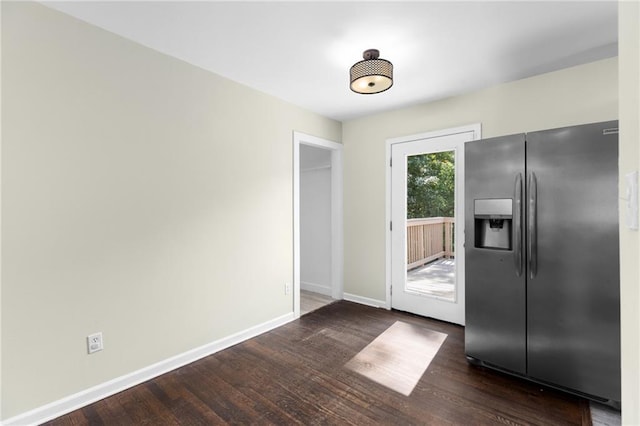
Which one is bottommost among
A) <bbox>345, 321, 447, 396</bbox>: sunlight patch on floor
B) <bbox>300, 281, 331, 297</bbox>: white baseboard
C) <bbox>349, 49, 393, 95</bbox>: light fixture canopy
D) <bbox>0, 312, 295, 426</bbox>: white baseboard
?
<bbox>345, 321, 447, 396</bbox>: sunlight patch on floor

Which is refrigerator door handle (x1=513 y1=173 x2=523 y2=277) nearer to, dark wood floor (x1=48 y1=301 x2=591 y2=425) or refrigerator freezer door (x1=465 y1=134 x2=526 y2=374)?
refrigerator freezer door (x1=465 y1=134 x2=526 y2=374)

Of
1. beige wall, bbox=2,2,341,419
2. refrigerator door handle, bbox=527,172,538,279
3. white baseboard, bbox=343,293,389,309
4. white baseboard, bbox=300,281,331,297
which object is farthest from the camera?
white baseboard, bbox=300,281,331,297

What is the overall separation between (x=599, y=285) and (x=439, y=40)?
1944mm

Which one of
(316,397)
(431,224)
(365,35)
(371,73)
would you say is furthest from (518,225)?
(316,397)

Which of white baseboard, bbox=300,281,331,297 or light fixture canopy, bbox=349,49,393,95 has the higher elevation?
light fixture canopy, bbox=349,49,393,95

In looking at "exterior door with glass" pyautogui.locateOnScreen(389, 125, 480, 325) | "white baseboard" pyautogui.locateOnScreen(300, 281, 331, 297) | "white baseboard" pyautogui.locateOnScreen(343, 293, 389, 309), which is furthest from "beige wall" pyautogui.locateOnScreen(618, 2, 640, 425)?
"white baseboard" pyautogui.locateOnScreen(300, 281, 331, 297)

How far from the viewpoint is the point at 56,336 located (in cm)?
186

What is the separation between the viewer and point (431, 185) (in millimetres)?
→ 3410

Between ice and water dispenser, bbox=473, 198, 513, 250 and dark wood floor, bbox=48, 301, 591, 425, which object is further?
ice and water dispenser, bbox=473, 198, 513, 250

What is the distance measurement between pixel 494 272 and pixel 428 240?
3.58 ft

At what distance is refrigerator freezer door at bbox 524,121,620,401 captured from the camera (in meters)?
1.91

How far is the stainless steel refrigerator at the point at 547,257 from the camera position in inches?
75.9

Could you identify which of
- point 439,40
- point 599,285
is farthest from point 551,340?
point 439,40

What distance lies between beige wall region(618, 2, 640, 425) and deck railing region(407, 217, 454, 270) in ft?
8.23
